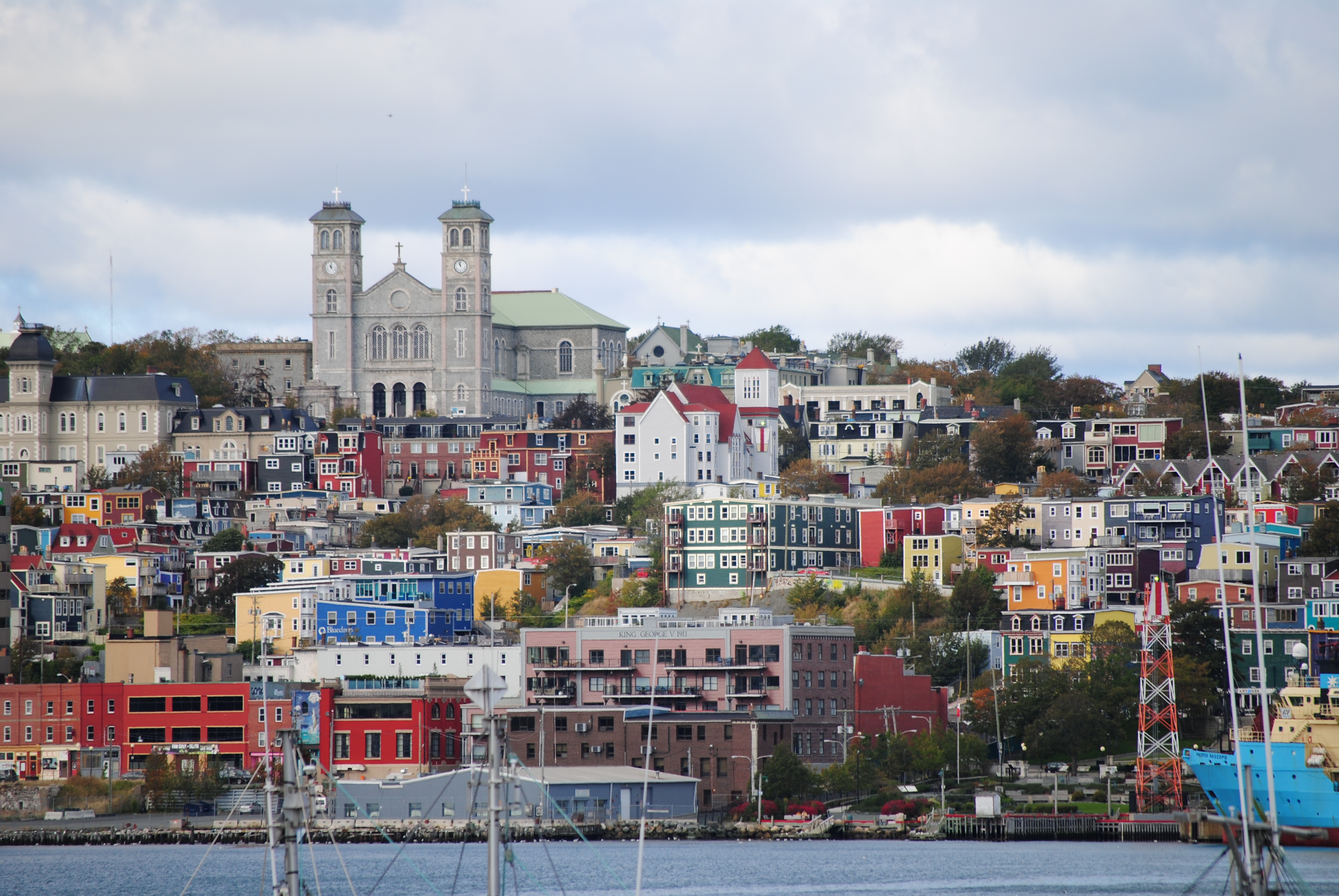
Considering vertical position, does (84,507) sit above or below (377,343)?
below

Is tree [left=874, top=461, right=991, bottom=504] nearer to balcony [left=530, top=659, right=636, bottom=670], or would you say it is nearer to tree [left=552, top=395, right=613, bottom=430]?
tree [left=552, top=395, right=613, bottom=430]

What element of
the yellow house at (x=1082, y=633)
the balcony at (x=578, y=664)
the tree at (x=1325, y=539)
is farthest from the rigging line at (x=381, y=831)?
the tree at (x=1325, y=539)

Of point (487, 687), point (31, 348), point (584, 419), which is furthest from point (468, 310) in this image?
point (487, 687)

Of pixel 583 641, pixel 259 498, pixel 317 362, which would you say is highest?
pixel 317 362

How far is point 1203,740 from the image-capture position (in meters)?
83.7

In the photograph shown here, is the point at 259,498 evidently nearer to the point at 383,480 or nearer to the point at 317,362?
the point at 383,480

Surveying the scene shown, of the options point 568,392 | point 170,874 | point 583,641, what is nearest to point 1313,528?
point 583,641

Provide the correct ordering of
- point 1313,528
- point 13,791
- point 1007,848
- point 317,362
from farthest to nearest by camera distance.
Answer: point 317,362, point 1313,528, point 13,791, point 1007,848

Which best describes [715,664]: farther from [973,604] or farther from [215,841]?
[215,841]

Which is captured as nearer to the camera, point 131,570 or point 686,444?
point 131,570

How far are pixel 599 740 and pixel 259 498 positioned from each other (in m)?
63.7

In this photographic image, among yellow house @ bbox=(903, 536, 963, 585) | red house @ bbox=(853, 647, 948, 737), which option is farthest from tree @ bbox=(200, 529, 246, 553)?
red house @ bbox=(853, 647, 948, 737)

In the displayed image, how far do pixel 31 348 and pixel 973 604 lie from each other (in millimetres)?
74360

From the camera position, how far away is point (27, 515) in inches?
5012
